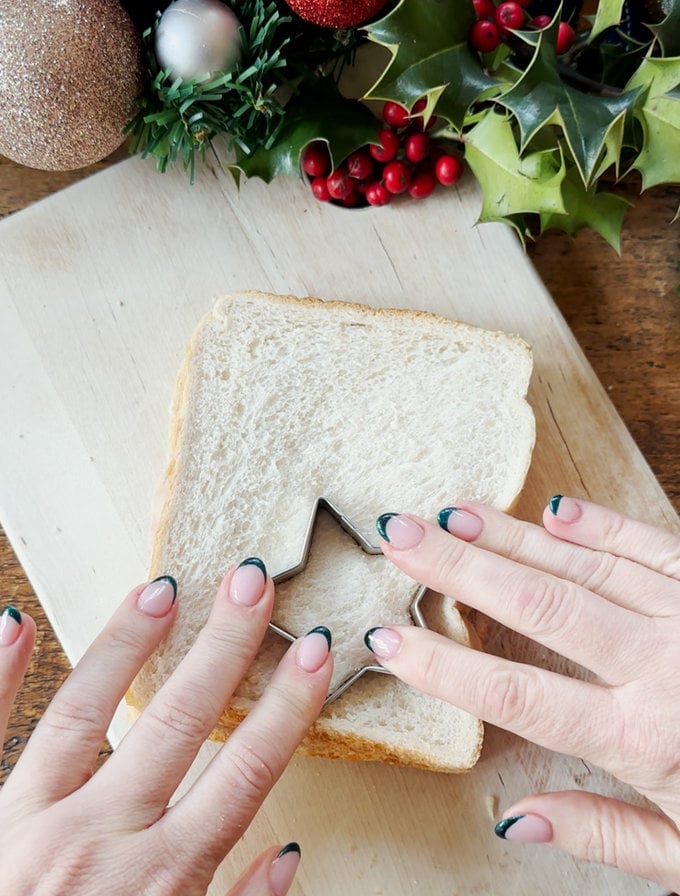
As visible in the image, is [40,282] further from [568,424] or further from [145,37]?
[568,424]

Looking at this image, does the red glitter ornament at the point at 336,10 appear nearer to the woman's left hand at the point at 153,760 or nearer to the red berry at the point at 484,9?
the red berry at the point at 484,9

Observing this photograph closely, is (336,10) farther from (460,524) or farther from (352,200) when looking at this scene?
(460,524)

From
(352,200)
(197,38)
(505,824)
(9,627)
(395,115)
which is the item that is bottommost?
(505,824)

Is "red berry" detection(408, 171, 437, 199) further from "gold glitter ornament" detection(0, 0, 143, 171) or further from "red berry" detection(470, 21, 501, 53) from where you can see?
"gold glitter ornament" detection(0, 0, 143, 171)

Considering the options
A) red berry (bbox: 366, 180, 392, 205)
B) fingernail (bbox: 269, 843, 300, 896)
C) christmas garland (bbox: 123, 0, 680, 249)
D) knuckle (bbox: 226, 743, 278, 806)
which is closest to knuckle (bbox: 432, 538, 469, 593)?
knuckle (bbox: 226, 743, 278, 806)

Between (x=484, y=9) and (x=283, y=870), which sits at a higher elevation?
(x=484, y=9)

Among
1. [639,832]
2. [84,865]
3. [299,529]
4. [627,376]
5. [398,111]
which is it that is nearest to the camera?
[84,865]

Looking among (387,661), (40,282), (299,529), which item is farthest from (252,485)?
(40,282)

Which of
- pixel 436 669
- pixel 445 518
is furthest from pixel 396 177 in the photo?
pixel 436 669
